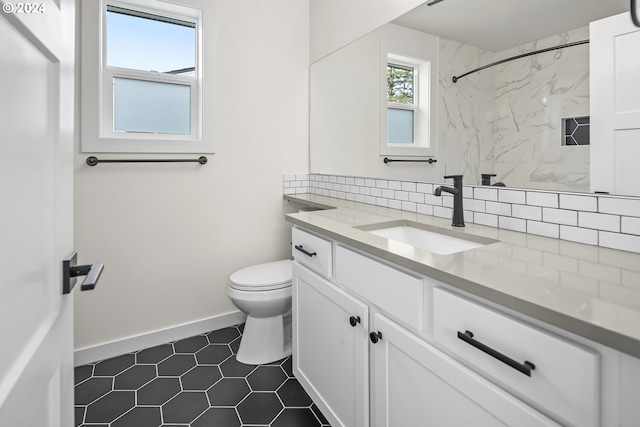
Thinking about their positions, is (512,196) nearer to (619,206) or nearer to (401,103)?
(619,206)

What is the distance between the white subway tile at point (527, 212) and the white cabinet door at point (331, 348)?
65 cm

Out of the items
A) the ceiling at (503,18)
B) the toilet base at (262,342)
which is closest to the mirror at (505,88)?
the ceiling at (503,18)

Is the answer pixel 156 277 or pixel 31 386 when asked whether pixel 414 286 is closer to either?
pixel 31 386

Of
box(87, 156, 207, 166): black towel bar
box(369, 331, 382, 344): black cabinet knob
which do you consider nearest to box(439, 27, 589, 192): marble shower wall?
box(369, 331, 382, 344): black cabinet knob

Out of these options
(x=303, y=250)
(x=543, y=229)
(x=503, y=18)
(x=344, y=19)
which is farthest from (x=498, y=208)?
(x=344, y=19)

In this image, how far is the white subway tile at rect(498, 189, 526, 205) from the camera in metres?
1.24

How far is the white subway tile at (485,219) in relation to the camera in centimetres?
134

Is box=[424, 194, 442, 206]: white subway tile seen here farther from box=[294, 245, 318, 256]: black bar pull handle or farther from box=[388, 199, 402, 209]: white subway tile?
box=[294, 245, 318, 256]: black bar pull handle

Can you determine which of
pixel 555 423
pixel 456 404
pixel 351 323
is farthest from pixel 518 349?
pixel 351 323

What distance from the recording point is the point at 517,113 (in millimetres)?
1240

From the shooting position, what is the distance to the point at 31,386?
0.55 meters

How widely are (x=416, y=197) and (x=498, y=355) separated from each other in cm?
106

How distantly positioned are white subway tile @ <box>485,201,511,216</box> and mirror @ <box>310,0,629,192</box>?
0.27ft

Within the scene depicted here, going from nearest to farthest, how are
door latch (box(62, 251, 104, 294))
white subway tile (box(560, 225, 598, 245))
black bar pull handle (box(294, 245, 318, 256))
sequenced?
1. door latch (box(62, 251, 104, 294))
2. white subway tile (box(560, 225, 598, 245))
3. black bar pull handle (box(294, 245, 318, 256))
